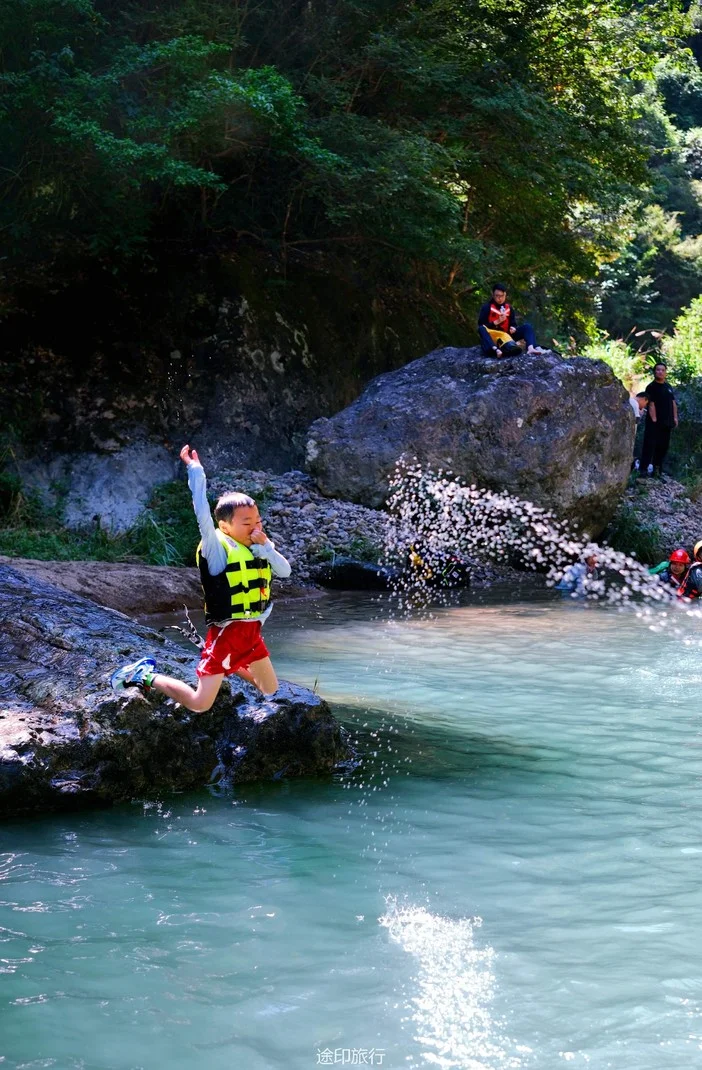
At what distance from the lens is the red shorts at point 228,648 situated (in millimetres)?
6359

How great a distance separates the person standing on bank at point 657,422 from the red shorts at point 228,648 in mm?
15955

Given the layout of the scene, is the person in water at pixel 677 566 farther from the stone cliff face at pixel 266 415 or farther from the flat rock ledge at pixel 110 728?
the flat rock ledge at pixel 110 728

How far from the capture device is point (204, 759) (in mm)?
6688

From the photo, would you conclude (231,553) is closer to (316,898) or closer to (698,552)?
A: (316,898)

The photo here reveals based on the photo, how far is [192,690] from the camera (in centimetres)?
635

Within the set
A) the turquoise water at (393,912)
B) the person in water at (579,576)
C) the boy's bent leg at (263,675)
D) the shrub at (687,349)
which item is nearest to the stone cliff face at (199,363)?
the person in water at (579,576)

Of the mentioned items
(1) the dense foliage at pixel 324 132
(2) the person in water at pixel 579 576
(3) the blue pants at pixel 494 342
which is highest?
(1) the dense foliage at pixel 324 132

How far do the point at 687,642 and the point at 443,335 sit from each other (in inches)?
481

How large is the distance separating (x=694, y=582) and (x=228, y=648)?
381 inches

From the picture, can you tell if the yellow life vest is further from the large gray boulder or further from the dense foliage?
the large gray boulder

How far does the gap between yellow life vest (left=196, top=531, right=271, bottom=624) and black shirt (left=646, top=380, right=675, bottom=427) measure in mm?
15900

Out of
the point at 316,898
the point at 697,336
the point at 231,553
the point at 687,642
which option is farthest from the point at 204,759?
the point at 697,336

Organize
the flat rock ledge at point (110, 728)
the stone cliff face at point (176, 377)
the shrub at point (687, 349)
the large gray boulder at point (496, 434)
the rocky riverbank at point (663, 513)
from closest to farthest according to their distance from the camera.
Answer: the flat rock ledge at point (110, 728), the large gray boulder at point (496, 434), the stone cliff face at point (176, 377), the rocky riverbank at point (663, 513), the shrub at point (687, 349)

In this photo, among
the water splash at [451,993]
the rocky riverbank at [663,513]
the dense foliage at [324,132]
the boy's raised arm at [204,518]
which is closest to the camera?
the water splash at [451,993]
